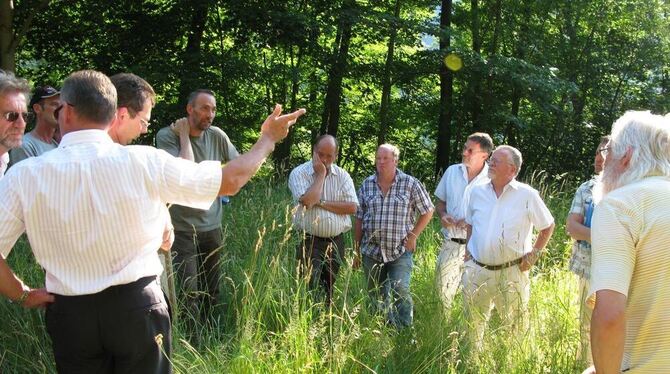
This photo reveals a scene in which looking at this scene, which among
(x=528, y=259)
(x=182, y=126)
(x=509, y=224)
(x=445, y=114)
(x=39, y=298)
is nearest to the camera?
(x=39, y=298)

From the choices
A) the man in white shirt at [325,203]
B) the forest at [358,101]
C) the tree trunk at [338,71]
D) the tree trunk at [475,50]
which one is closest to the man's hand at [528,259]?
the forest at [358,101]

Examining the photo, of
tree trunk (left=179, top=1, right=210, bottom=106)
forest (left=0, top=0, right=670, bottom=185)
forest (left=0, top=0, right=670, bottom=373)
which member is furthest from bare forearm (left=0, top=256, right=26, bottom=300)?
tree trunk (left=179, top=1, right=210, bottom=106)

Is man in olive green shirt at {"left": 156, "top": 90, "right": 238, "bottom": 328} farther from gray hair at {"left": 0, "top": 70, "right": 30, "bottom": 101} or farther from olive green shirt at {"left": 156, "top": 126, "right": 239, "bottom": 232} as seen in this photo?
gray hair at {"left": 0, "top": 70, "right": 30, "bottom": 101}

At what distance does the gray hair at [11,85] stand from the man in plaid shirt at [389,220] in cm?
341

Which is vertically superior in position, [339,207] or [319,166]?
[319,166]

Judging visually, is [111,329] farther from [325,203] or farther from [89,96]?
[325,203]

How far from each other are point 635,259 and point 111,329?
1.95m

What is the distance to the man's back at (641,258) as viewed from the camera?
7.93 ft

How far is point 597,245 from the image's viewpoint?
8.09 ft

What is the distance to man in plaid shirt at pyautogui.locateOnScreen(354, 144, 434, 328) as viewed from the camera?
637 cm

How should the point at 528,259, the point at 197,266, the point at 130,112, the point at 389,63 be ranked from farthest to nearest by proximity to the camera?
1. the point at 389,63
2. the point at 528,259
3. the point at 197,266
4. the point at 130,112

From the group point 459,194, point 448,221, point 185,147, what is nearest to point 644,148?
point 185,147

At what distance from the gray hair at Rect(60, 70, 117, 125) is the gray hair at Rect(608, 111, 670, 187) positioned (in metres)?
1.98

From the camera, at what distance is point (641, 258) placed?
246 cm
